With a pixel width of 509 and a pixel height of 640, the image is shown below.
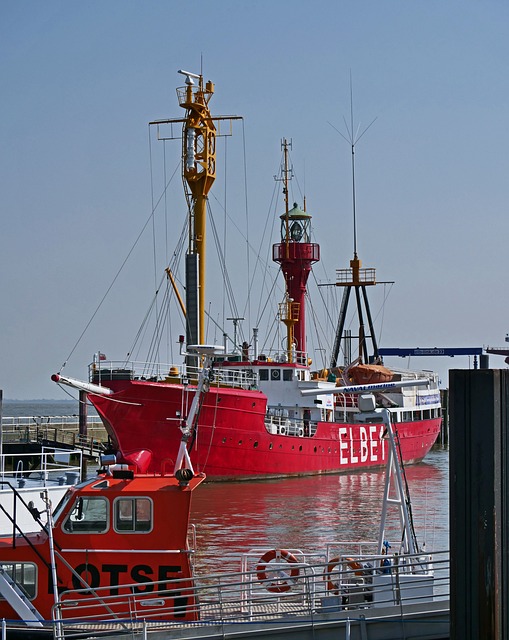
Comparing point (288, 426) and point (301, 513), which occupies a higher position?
point (288, 426)

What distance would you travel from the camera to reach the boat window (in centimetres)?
1359

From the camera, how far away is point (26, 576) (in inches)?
536

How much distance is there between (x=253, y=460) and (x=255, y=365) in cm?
638

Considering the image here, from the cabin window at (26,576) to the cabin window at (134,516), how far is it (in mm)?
1219

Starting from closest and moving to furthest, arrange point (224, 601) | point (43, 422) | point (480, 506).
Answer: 1. point (480, 506)
2. point (224, 601)
3. point (43, 422)

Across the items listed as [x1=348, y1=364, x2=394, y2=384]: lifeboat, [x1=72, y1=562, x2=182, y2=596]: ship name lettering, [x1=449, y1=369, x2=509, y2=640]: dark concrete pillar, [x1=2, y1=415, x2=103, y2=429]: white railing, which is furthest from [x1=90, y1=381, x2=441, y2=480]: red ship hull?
[x1=449, y1=369, x2=509, y2=640]: dark concrete pillar

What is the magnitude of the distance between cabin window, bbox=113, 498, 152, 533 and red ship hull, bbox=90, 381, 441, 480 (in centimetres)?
1843

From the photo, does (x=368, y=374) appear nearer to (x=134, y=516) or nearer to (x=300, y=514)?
(x=300, y=514)

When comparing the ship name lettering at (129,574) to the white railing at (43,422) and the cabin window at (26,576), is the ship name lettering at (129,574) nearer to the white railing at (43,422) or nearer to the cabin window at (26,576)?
the cabin window at (26,576)

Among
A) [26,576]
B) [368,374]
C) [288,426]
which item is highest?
[368,374]

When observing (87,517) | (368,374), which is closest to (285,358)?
(368,374)

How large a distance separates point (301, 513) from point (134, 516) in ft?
60.9

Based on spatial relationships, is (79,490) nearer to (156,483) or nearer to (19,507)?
(156,483)

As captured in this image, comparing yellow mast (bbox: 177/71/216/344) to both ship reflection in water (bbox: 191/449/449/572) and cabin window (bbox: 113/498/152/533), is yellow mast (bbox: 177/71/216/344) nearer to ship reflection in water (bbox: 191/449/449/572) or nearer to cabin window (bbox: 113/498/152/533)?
ship reflection in water (bbox: 191/449/449/572)
